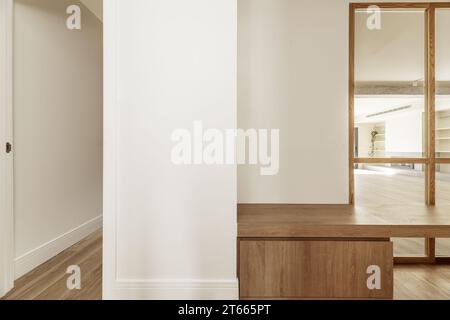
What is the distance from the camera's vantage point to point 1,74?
2043 mm

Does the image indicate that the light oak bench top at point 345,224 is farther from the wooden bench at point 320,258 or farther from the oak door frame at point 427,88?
the oak door frame at point 427,88

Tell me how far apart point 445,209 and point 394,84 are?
1454 mm

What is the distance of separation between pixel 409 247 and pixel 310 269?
1624 millimetres

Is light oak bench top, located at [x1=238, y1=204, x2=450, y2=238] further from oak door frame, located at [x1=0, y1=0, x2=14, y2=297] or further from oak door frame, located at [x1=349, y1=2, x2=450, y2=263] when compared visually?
oak door frame, located at [x1=0, y1=0, x2=14, y2=297]

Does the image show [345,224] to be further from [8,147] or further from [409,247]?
[8,147]

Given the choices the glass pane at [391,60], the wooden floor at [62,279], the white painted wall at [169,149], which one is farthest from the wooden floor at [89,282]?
the glass pane at [391,60]

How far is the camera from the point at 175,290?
1.83 m

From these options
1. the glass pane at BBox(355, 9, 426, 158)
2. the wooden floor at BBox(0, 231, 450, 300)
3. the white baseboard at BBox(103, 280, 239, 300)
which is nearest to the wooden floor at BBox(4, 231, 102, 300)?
the wooden floor at BBox(0, 231, 450, 300)

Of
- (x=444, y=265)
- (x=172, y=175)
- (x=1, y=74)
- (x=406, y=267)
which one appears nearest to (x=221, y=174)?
(x=172, y=175)

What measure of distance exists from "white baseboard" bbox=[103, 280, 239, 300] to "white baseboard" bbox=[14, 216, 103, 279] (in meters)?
0.97

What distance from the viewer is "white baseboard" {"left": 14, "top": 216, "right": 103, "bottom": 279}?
2318 mm

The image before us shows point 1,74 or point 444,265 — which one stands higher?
point 1,74

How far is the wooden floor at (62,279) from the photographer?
1992 millimetres
